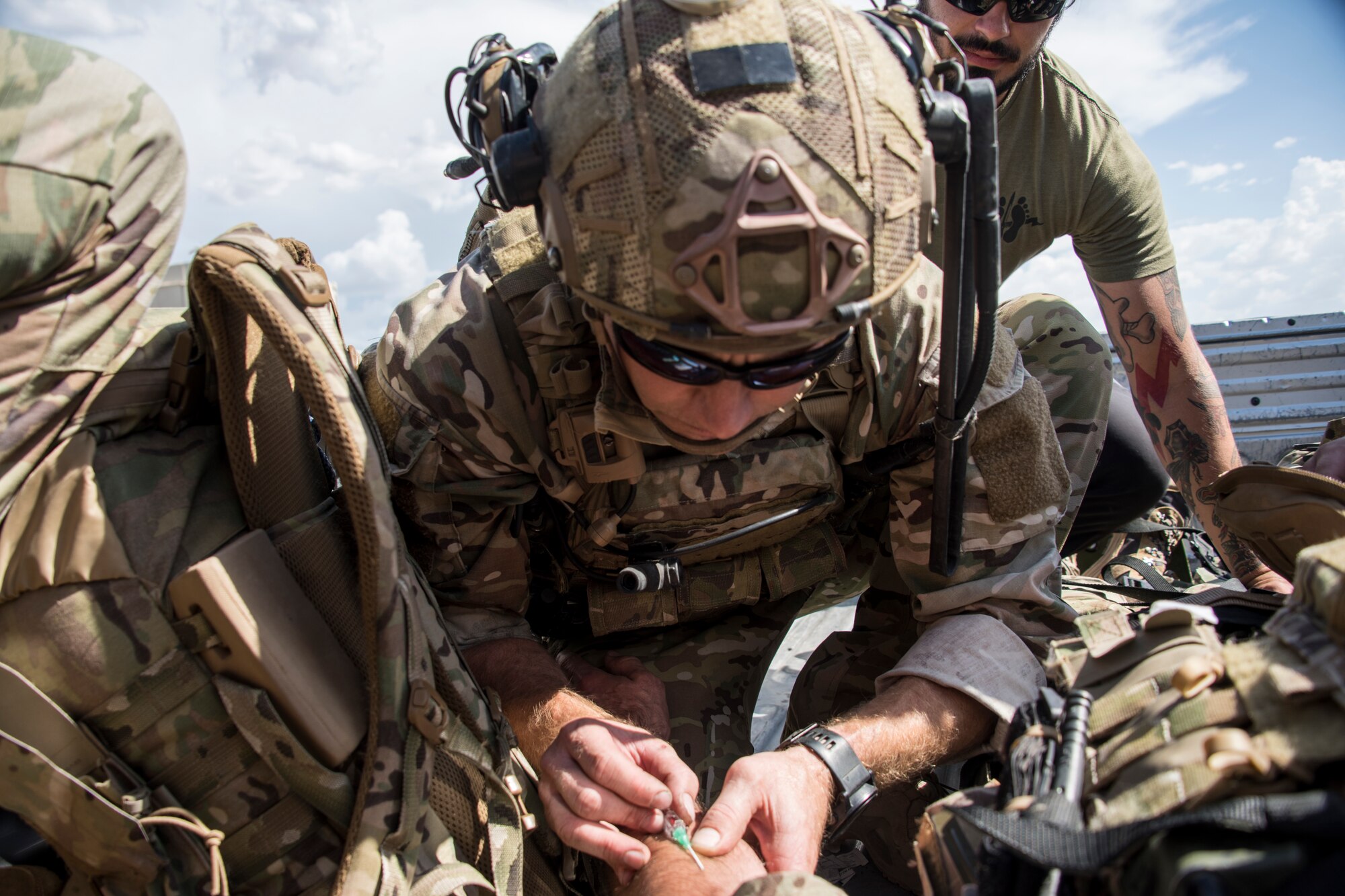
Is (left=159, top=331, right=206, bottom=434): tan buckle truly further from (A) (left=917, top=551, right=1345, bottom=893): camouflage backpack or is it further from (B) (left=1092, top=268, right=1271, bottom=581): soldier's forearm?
(B) (left=1092, top=268, right=1271, bottom=581): soldier's forearm

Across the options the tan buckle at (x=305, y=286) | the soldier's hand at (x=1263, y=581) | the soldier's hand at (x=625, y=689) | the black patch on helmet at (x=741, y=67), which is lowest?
the soldier's hand at (x=1263, y=581)

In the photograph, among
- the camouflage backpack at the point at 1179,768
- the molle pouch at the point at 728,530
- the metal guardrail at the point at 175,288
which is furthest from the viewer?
the metal guardrail at the point at 175,288

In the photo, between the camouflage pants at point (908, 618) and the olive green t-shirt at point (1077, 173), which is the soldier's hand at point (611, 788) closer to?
the camouflage pants at point (908, 618)

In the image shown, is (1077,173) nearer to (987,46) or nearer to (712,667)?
(987,46)

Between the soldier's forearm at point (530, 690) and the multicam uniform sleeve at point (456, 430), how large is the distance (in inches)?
3.2

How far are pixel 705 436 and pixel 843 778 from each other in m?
0.69

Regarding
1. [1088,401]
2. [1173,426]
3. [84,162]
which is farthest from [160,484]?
[1173,426]

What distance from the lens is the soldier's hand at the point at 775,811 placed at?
159 centimetres

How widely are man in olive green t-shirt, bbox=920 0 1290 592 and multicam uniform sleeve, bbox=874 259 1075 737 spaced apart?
94 centimetres

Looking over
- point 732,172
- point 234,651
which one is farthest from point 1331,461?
point 234,651

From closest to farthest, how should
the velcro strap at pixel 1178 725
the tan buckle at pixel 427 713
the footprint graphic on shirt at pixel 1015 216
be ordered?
the velcro strap at pixel 1178 725 → the tan buckle at pixel 427 713 → the footprint graphic on shirt at pixel 1015 216

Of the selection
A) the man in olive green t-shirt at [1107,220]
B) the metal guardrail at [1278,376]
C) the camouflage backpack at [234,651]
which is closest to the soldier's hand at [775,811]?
the camouflage backpack at [234,651]

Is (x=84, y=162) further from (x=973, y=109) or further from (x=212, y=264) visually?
(x=973, y=109)

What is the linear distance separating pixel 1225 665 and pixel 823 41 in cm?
107
